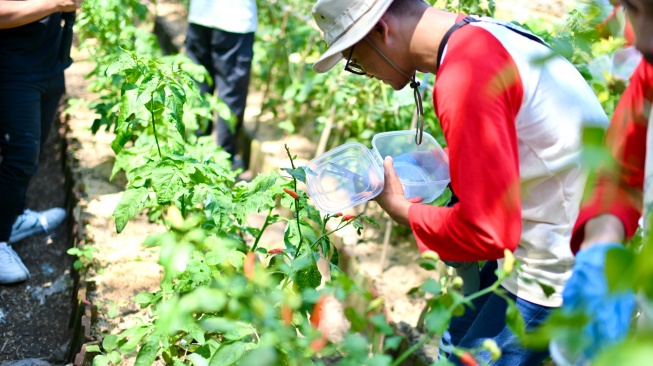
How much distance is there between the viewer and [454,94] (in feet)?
5.23

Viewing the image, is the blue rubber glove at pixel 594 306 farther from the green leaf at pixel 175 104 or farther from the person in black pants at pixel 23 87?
the person in black pants at pixel 23 87

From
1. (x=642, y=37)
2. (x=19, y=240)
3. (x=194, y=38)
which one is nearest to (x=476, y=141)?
(x=642, y=37)

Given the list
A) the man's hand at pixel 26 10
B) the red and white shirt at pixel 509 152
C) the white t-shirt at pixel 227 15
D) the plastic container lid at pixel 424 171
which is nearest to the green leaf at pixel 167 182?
the plastic container lid at pixel 424 171

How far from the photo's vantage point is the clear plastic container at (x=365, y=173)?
2160mm

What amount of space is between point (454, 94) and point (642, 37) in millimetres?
479

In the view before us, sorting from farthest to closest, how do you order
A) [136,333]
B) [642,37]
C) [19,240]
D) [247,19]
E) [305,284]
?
[247,19] < [19,240] < [136,333] < [305,284] < [642,37]

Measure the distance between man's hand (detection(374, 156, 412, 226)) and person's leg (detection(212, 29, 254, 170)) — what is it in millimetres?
2344

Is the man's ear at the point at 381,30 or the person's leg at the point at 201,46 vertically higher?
the man's ear at the point at 381,30

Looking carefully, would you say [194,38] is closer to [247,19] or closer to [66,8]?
[247,19]

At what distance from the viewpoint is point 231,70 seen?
4.39 m

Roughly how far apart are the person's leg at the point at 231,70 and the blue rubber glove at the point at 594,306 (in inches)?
126

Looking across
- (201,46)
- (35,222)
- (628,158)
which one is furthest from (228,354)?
(201,46)

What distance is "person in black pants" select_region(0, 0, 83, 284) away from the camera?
3137mm

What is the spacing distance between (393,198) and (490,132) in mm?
426
